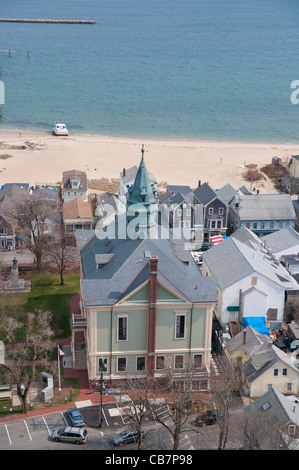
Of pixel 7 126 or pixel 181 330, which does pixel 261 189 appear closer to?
pixel 181 330

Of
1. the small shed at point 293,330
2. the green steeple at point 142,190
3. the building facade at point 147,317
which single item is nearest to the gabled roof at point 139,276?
the building facade at point 147,317

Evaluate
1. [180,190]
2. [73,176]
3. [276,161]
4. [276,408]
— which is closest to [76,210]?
[73,176]

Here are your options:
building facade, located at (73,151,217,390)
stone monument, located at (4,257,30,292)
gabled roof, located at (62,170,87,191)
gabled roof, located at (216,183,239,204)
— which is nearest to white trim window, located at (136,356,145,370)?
building facade, located at (73,151,217,390)

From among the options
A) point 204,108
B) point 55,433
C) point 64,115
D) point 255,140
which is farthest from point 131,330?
point 204,108

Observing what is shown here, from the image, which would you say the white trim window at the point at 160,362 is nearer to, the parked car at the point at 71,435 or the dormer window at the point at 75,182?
the parked car at the point at 71,435

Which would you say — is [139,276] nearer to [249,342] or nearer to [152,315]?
[152,315]
